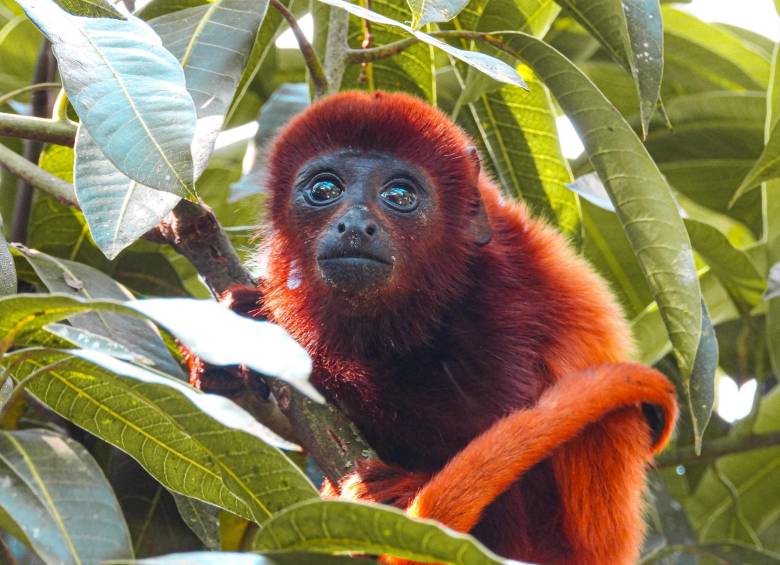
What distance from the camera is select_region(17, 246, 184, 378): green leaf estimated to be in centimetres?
245

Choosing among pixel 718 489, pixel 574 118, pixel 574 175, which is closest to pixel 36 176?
pixel 574 118

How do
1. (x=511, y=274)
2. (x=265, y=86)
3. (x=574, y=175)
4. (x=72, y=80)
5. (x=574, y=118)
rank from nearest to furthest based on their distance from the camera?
(x=72, y=80), (x=574, y=118), (x=511, y=274), (x=574, y=175), (x=265, y=86)

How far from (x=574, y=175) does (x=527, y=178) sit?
32 cm

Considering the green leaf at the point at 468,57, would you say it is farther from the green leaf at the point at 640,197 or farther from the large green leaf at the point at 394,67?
the large green leaf at the point at 394,67

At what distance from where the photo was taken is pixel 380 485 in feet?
7.93

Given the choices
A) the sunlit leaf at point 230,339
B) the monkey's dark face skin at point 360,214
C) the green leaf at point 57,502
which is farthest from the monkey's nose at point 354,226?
the sunlit leaf at point 230,339

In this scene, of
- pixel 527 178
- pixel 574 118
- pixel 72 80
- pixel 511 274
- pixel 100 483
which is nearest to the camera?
pixel 72 80

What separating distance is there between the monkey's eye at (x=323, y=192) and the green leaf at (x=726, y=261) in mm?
1009

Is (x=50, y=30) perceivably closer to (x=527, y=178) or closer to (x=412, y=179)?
(x=412, y=179)

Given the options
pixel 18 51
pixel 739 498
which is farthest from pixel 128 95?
pixel 739 498

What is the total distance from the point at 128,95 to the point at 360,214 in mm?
894

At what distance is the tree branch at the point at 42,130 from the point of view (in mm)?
2430

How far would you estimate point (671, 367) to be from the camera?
362 centimetres

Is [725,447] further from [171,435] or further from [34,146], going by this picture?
[34,146]
